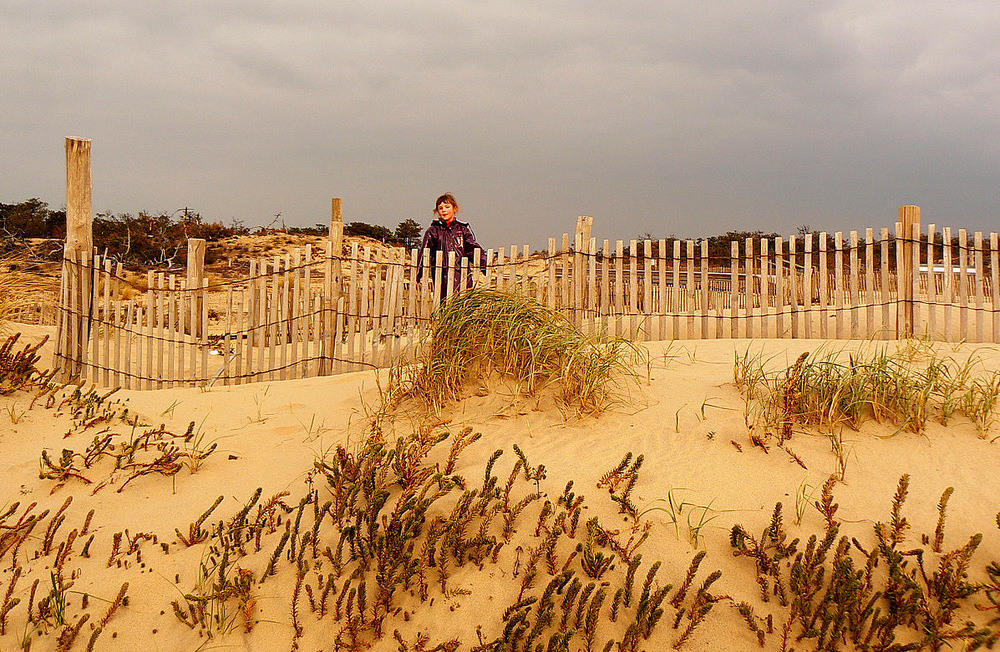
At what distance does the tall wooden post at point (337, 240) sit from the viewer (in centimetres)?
730

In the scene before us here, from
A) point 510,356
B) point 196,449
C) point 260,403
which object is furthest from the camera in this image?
point 260,403

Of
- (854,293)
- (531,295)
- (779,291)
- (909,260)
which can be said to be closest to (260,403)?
(531,295)

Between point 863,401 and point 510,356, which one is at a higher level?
point 510,356

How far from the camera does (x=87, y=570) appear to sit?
3016 millimetres

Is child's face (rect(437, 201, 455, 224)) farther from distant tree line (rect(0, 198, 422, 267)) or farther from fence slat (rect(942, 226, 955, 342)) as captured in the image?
distant tree line (rect(0, 198, 422, 267))

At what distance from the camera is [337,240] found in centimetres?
1055

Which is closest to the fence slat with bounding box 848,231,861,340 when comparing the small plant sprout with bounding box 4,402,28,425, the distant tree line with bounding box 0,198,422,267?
the small plant sprout with bounding box 4,402,28,425

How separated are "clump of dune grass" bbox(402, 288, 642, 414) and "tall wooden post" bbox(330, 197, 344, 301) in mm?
3201

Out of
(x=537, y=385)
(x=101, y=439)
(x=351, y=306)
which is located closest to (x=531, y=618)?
(x=537, y=385)

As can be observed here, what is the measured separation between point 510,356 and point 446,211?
440 cm

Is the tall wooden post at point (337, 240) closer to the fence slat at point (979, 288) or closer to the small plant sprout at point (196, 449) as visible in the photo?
the small plant sprout at point (196, 449)

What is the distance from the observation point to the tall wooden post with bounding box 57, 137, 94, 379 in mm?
7250

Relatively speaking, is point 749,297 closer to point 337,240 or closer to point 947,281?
point 947,281

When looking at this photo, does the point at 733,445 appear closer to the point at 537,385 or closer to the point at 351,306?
the point at 537,385
